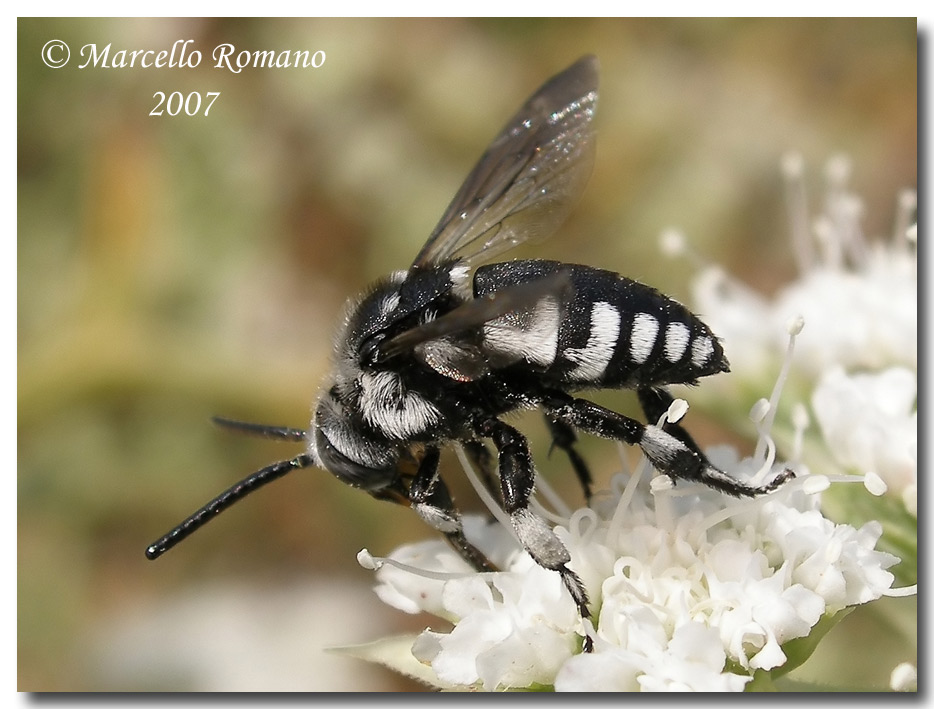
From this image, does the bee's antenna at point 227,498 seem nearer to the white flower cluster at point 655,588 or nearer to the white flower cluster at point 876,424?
the white flower cluster at point 655,588

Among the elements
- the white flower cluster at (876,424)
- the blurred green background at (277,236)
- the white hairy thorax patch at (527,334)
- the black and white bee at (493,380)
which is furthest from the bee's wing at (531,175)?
the blurred green background at (277,236)

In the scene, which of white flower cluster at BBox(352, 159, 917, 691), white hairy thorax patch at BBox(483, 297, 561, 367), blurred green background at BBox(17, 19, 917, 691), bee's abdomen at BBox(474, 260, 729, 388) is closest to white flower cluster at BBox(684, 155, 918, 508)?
white flower cluster at BBox(352, 159, 917, 691)

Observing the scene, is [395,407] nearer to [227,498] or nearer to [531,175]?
[227,498]

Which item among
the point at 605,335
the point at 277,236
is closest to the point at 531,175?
the point at 605,335

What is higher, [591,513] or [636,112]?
[636,112]

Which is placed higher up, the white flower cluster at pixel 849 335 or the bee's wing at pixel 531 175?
the bee's wing at pixel 531 175
